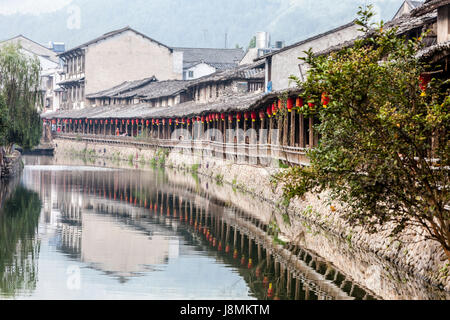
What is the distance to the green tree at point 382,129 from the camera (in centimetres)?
1451

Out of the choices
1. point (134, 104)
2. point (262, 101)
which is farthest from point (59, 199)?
point (134, 104)

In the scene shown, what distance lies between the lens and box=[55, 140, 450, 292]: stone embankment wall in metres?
16.3

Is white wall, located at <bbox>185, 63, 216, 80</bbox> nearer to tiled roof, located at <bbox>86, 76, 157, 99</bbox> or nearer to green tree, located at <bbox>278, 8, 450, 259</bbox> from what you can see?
tiled roof, located at <bbox>86, 76, 157, 99</bbox>

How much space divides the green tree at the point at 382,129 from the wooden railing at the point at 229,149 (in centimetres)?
331

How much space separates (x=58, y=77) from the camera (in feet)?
351

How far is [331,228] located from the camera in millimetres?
24172

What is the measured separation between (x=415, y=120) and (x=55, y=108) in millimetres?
98477

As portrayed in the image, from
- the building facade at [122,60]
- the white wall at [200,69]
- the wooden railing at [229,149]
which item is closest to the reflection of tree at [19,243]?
the wooden railing at [229,149]

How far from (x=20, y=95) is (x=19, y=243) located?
94.4ft

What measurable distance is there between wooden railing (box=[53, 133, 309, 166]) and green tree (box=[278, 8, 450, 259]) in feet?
10.9

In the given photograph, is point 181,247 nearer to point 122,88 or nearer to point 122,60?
point 122,88

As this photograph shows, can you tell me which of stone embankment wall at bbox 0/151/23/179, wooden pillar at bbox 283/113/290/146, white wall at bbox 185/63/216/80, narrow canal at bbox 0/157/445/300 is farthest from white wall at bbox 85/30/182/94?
wooden pillar at bbox 283/113/290/146

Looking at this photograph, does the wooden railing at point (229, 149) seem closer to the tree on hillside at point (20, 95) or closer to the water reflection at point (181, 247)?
the water reflection at point (181, 247)
